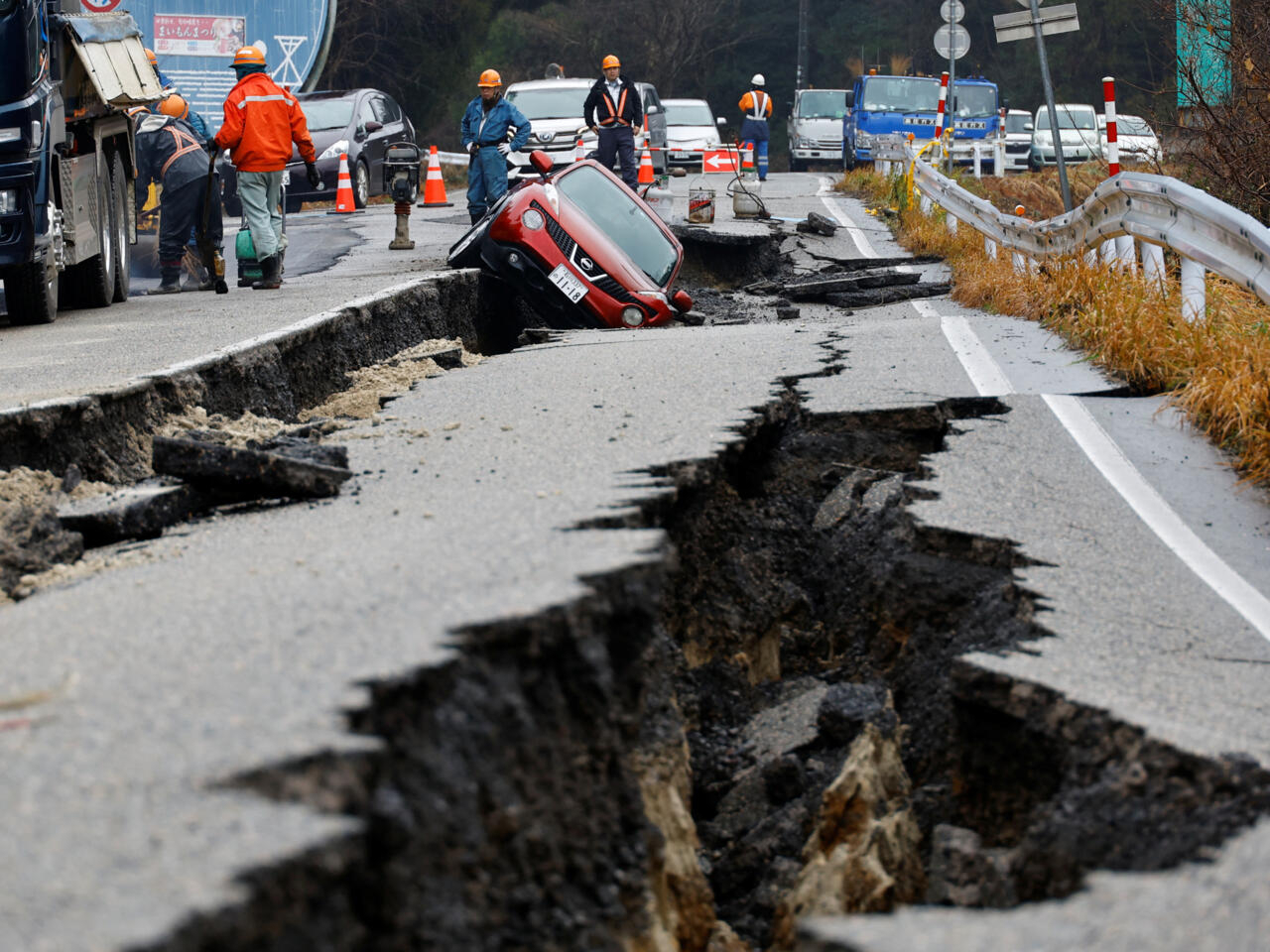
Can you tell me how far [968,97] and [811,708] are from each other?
29.1 metres

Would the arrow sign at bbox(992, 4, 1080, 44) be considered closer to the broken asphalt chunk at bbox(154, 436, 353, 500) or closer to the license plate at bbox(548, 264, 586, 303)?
the license plate at bbox(548, 264, 586, 303)

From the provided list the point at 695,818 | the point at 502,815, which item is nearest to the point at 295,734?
the point at 502,815

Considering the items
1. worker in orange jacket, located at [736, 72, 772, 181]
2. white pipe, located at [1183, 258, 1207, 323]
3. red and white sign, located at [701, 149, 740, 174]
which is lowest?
white pipe, located at [1183, 258, 1207, 323]

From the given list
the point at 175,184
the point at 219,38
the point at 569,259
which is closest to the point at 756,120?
the point at 219,38

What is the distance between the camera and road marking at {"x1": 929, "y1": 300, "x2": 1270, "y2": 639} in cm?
418

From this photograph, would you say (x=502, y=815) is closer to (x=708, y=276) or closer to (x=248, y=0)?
(x=708, y=276)

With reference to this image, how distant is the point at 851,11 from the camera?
52938 millimetres

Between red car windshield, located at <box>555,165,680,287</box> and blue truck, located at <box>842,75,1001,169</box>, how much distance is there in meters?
19.0

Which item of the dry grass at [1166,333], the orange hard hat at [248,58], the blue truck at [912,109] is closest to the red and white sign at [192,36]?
the blue truck at [912,109]

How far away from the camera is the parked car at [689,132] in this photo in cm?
2780

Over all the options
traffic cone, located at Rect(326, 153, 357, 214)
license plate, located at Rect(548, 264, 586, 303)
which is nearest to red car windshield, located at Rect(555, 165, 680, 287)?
license plate, located at Rect(548, 264, 586, 303)

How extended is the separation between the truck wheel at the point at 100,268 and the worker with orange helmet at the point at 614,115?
23.3 feet

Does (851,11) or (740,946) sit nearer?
(740,946)

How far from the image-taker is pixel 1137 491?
5.23m
